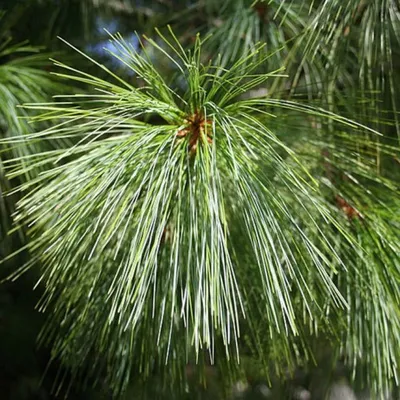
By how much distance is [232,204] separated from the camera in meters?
0.69

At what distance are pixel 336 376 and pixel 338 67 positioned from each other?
0.46 m

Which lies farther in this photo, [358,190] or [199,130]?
[358,190]

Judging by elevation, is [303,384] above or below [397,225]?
below

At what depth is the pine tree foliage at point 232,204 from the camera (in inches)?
22.5

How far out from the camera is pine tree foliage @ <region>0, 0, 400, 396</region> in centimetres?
57

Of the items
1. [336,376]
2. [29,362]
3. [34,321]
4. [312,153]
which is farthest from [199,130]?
[29,362]

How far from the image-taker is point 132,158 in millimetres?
596

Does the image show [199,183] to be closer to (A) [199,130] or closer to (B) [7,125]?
(A) [199,130]

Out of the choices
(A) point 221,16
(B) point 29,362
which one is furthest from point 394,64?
(B) point 29,362

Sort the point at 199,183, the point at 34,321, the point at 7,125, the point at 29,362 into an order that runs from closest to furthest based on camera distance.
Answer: the point at 199,183
the point at 7,125
the point at 34,321
the point at 29,362

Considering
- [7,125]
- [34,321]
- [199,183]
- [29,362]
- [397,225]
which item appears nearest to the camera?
[199,183]

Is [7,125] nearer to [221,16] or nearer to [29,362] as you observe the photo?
[221,16]

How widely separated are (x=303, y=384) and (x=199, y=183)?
590 mm

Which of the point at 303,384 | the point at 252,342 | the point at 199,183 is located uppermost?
the point at 199,183
